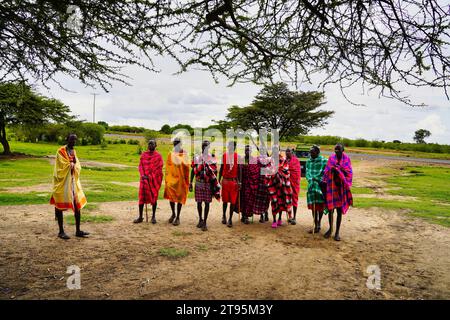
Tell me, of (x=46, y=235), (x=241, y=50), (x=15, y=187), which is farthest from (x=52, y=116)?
(x=241, y=50)

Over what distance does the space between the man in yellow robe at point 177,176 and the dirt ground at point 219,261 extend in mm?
648

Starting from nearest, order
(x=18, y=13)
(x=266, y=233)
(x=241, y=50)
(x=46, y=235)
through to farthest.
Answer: (x=18, y=13) → (x=241, y=50) → (x=46, y=235) → (x=266, y=233)

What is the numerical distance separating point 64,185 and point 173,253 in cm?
236

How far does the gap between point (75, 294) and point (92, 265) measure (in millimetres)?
977

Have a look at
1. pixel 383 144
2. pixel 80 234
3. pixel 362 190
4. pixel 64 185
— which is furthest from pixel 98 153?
pixel 383 144

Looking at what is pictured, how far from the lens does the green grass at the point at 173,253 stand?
5582 millimetres

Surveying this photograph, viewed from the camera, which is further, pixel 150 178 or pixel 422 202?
pixel 422 202

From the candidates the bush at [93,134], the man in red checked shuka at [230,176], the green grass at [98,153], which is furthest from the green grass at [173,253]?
the bush at [93,134]

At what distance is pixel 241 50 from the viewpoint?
4559 mm

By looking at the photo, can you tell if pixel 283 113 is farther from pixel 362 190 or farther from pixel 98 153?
pixel 98 153

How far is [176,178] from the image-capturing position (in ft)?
26.1

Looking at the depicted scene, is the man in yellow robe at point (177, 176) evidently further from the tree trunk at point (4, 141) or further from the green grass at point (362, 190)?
the tree trunk at point (4, 141)

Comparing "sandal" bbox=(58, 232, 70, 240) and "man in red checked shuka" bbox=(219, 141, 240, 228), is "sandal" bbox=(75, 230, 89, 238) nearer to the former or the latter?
"sandal" bbox=(58, 232, 70, 240)

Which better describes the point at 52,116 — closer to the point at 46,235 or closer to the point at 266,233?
the point at 46,235
